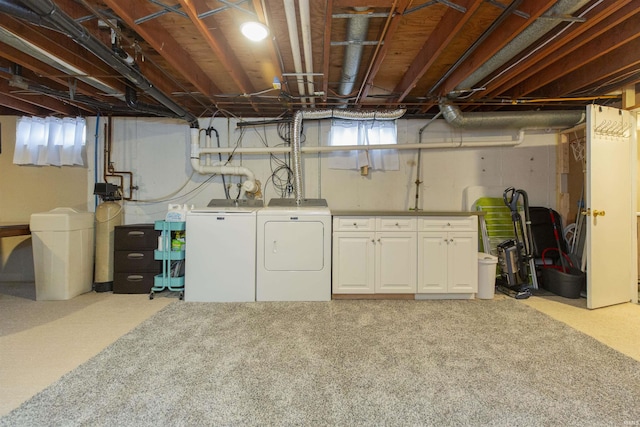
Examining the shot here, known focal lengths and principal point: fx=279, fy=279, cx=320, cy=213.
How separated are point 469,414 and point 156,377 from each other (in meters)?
1.77

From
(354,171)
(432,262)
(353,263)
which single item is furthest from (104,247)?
(432,262)

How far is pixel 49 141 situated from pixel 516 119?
6.18m

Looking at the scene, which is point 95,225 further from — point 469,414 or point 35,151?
point 469,414

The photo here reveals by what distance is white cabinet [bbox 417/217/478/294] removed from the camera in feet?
10.1

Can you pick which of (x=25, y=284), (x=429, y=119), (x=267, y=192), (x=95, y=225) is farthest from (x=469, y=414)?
(x=25, y=284)

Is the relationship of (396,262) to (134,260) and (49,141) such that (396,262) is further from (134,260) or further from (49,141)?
(49,141)

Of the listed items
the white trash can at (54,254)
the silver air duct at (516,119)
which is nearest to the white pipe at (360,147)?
the silver air duct at (516,119)

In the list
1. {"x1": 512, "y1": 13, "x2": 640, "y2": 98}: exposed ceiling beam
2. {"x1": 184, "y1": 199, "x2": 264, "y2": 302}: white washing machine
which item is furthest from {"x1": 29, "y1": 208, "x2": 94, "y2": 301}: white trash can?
{"x1": 512, "y1": 13, "x2": 640, "y2": 98}: exposed ceiling beam

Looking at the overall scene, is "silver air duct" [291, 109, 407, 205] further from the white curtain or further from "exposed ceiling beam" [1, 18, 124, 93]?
the white curtain

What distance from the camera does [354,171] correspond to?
3988 mm

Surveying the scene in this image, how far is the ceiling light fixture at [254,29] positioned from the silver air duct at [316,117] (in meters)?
1.61

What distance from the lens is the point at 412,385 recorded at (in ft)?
5.36

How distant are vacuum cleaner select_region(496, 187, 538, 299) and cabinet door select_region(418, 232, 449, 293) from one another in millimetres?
923

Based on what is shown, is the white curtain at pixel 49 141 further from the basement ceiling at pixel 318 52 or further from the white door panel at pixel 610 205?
the white door panel at pixel 610 205
